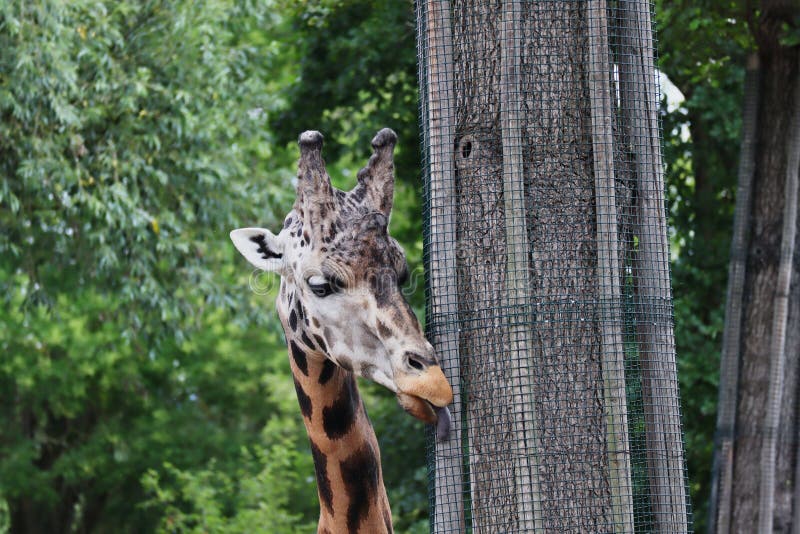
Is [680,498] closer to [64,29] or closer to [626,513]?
[626,513]

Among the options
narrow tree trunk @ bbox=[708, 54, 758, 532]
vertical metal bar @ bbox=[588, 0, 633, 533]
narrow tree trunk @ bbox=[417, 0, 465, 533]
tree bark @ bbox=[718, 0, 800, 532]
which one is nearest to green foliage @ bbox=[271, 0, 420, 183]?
narrow tree trunk @ bbox=[708, 54, 758, 532]

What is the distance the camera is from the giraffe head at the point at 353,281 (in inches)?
154

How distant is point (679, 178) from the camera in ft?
42.0

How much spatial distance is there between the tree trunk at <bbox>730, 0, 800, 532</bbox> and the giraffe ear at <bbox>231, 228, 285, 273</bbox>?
6.23 m

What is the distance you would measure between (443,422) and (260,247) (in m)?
1.06

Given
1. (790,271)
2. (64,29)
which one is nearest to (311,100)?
(64,29)

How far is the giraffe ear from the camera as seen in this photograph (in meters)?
4.54

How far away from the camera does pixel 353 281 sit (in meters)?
4.12

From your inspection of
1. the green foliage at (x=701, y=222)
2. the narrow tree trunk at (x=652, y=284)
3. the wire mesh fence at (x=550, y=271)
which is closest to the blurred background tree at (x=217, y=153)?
the green foliage at (x=701, y=222)

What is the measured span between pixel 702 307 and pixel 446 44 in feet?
28.9

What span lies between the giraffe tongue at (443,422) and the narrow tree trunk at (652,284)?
743 millimetres

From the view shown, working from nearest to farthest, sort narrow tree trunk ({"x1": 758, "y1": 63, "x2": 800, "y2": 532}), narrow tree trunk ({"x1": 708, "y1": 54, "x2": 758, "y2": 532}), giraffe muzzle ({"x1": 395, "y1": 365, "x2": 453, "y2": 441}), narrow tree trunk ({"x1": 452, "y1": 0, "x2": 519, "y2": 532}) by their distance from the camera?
1. giraffe muzzle ({"x1": 395, "y1": 365, "x2": 453, "y2": 441})
2. narrow tree trunk ({"x1": 452, "y1": 0, "x2": 519, "y2": 532})
3. narrow tree trunk ({"x1": 758, "y1": 63, "x2": 800, "y2": 532})
4. narrow tree trunk ({"x1": 708, "y1": 54, "x2": 758, "y2": 532})

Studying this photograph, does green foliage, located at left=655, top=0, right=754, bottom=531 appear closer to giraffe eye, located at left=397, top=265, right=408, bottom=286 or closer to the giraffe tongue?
giraffe eye, located at left=397, top=265, right=408, bottom=286

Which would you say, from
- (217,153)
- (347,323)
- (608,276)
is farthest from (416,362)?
(217,153)
